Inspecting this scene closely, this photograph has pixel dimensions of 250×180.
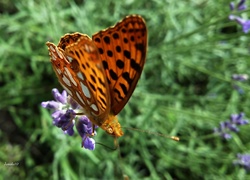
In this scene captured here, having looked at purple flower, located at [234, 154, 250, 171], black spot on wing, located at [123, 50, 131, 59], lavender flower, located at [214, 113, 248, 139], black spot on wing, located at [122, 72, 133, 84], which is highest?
black spot on wing, located at [123, 50, 131, 59]

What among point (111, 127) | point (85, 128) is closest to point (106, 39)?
point (111, 127)

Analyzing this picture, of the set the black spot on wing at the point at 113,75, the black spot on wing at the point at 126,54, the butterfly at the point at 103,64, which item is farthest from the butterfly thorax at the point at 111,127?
the black spot on wing at the point at 126,54

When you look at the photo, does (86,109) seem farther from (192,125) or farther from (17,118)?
(192,125)

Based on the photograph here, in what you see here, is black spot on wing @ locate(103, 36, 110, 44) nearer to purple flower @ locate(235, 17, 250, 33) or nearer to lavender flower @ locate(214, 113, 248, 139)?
purple flower @ locate(235, 17, 250, 33)

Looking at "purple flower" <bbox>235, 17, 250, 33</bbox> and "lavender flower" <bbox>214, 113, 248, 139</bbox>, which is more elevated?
"purple flower" <bbox>235, 17, 250, 33</bbox>

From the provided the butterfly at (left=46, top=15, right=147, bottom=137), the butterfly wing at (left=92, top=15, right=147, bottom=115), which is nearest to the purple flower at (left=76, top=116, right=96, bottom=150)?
the butterfly at (left=46, top=15, right=147, bottom=137)

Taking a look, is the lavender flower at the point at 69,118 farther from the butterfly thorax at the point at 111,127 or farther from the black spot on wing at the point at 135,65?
the black spot on wing at the point at 135,65
